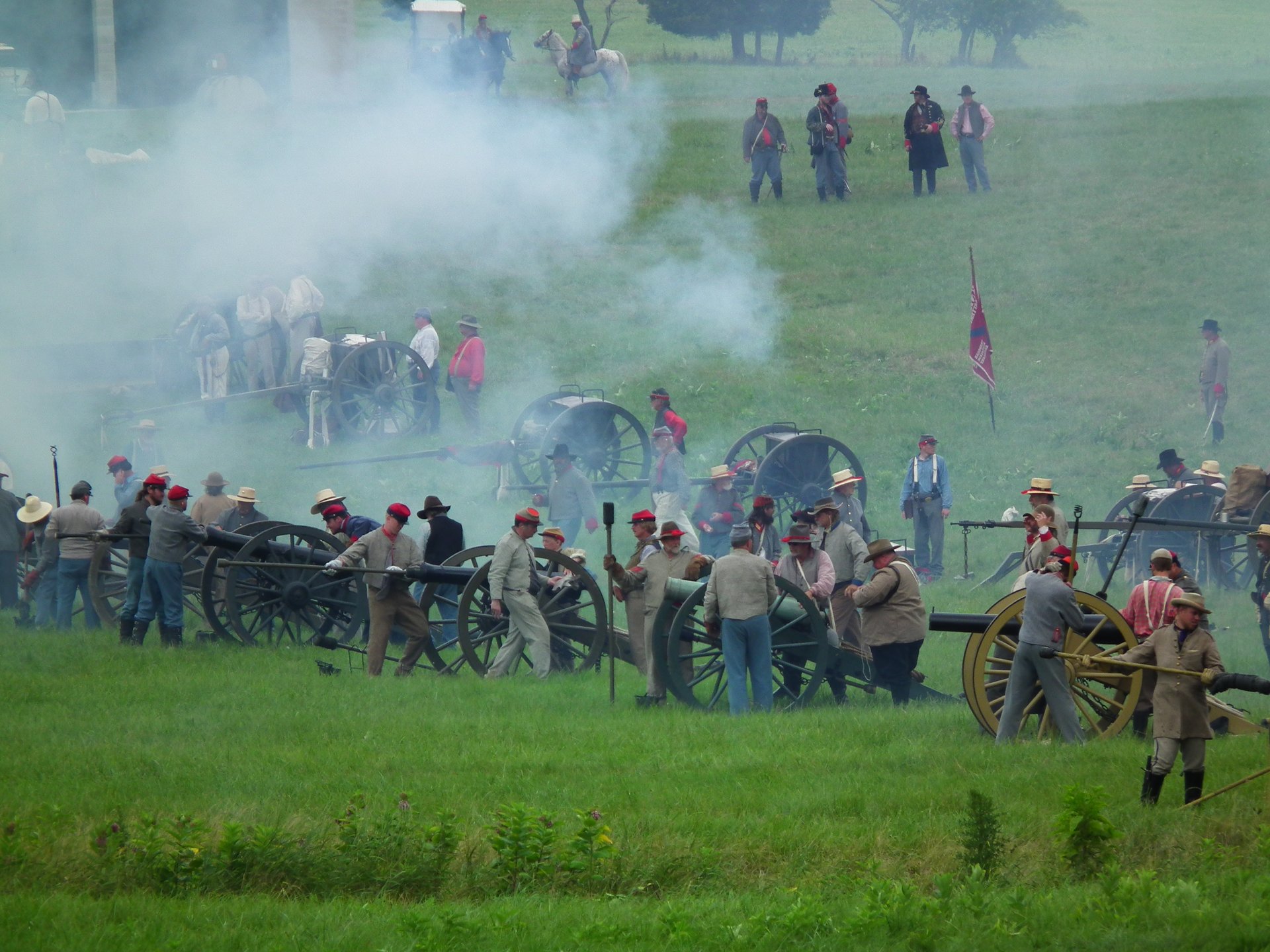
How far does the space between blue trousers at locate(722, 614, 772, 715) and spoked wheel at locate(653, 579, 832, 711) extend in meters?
0.16

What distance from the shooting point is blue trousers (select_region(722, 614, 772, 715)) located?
35.6 ft

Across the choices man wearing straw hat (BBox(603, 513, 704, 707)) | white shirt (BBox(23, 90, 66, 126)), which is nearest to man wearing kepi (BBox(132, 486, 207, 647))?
man wearing straw hat (BBox(603, 513, 704, 707))

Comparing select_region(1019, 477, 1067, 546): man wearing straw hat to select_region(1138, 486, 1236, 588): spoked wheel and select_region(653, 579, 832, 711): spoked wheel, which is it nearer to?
select_region(653, 579, 832, 711): spoked wheel

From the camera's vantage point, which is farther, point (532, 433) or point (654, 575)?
point (532, 433)

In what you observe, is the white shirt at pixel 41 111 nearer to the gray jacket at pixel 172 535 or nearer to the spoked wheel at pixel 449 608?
the gray jacket at pixel 172 535

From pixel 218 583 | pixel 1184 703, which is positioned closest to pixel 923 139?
pixel 218 583

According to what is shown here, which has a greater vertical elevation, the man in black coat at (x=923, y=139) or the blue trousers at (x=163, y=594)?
the man in black coat at (x=923, y=139)

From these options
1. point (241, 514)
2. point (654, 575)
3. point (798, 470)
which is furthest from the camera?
point (798, 470)

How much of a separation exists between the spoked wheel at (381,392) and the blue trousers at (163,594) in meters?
6.35

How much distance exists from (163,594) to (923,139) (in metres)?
18.6

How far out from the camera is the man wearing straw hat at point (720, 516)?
15.4 metres

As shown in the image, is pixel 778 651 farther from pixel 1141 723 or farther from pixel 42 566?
pixel 42 566

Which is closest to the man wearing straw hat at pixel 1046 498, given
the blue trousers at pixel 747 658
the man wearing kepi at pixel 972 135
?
the blue trousers at pixel 747 658

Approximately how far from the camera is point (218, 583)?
1400 centimetres
